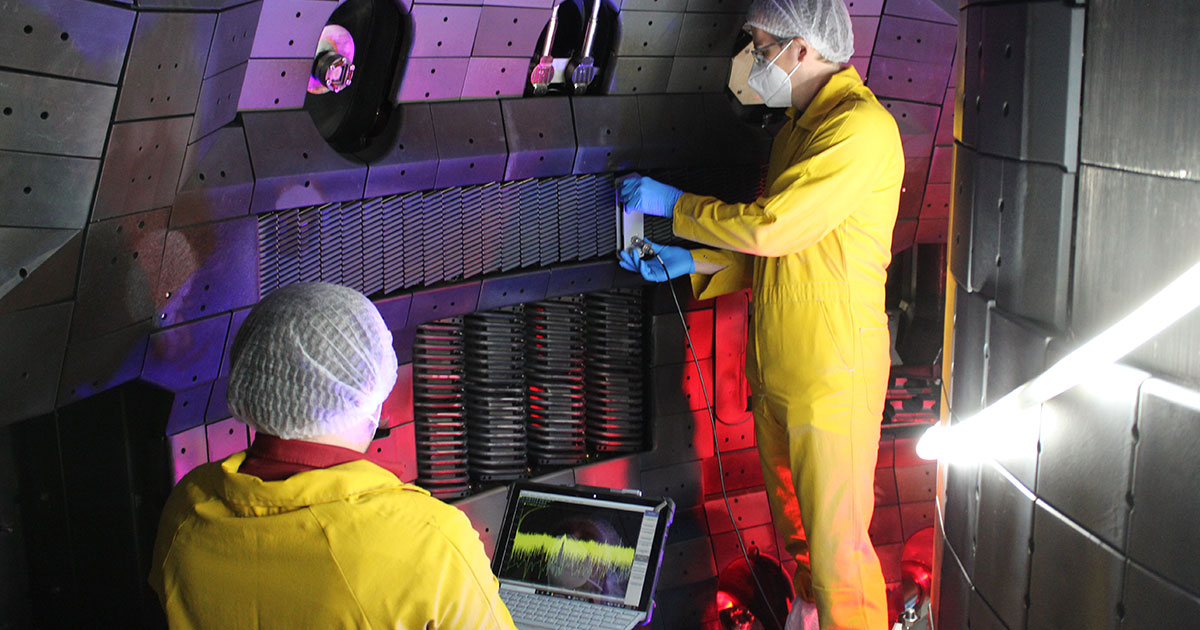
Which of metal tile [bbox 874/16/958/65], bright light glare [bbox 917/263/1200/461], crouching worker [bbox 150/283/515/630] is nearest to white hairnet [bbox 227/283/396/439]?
crouching worker [bbox 150/283/515/630]

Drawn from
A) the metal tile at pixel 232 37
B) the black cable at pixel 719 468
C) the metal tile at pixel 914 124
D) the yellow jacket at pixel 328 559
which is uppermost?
the metal tile at pixel 232 37

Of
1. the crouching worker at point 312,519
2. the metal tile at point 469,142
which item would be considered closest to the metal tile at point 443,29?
the metal tile at point 469,142

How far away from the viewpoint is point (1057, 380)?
5.99ft

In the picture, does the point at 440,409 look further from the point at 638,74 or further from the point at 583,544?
the point at 638,74

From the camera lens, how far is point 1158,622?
159 centimetres

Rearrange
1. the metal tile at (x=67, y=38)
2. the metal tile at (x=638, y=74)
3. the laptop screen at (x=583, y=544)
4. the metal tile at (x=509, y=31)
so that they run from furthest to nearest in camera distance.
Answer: the metal tile at (x=638, y=74)
the metal tile at (x=509, y=31)
the laptop screen at (x=583, y=544)
the metal tile at (x=67, y=38)

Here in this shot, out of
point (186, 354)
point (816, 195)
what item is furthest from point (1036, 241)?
point (186, 354)

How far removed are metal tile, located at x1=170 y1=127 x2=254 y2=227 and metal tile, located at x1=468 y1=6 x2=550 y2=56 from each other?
2.46 ft

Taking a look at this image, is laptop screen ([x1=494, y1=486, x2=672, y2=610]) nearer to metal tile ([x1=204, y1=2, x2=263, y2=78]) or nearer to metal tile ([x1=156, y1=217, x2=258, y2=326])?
metal tile ([x1=156, y1=217, x2=258, y2=326])

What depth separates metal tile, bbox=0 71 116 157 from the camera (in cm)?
192

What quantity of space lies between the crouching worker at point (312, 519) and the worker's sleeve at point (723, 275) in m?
Answer: 2.01

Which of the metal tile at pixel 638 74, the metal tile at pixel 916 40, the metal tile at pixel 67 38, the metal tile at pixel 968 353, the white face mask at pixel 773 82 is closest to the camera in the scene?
the metal tile at pixel 67 38

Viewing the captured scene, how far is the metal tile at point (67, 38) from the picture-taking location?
73.1 inches

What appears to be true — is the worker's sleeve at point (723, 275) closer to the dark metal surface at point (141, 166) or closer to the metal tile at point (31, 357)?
the dark metal surface at point (141, 166)
